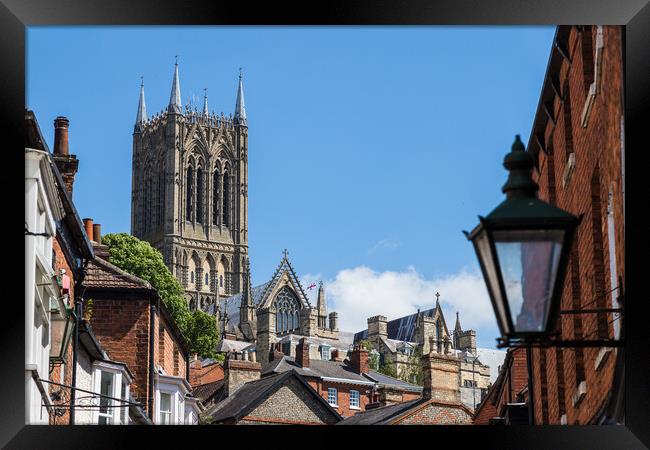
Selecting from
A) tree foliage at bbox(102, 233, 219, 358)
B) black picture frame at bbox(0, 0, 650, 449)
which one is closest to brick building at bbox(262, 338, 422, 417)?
tree foliage at bbox(102, 233, 219, 358)

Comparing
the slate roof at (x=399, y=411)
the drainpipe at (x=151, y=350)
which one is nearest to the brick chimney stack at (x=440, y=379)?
the slate roof at (x=399, y=411)

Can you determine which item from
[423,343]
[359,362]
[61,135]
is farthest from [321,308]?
[61,135]

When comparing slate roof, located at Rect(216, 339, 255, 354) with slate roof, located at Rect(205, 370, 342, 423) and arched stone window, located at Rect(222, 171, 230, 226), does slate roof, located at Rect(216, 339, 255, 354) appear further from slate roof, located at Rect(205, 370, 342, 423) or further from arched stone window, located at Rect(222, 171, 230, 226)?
slate roof, located at Rect(205, 370, 342, 423)

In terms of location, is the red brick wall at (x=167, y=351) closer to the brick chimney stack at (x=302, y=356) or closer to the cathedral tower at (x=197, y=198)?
the brick chimney stack at (x=302, y=356)

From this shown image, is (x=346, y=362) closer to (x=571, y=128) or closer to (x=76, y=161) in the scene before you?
(x=76, y=161)

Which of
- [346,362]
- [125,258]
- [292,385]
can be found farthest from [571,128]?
[125,258]

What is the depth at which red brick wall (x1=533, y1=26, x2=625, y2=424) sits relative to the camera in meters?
10.2

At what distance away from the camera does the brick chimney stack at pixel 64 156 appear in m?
23.8

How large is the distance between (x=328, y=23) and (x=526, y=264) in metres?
2.26

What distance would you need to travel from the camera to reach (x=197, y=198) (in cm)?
15388

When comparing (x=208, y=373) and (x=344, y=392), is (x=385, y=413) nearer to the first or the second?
(x=344, y=392)

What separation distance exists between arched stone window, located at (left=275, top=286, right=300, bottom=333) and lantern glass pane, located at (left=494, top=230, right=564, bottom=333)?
5518 inches

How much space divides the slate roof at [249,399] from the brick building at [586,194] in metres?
25.5

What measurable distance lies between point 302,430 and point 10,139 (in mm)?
2566
